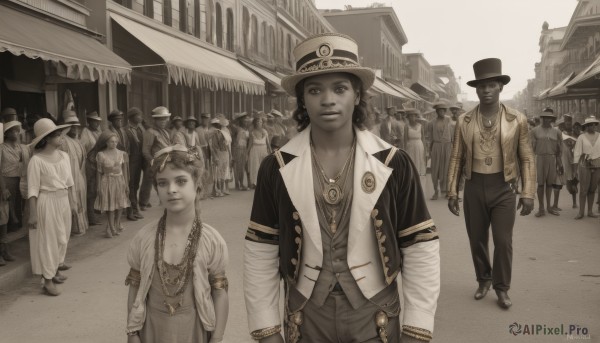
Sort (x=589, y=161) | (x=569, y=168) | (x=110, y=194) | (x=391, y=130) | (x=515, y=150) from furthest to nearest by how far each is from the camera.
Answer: (x=391, y=130) → (x=569, y=168) → (x=589, y=161) → (x=110, y=194) → (x=515, y=150)

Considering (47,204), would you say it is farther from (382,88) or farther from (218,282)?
(382,88)

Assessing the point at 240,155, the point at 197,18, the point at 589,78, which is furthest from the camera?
the point at 197,18

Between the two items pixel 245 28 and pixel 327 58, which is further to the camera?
pixel 245 28

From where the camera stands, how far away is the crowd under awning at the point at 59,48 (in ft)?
25.3

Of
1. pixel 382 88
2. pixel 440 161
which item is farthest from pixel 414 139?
pixel 382 88

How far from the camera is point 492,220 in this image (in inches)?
213

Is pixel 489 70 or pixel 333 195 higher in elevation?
pixel 489 70

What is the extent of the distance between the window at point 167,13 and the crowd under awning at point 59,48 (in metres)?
6.43

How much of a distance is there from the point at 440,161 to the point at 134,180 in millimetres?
6595

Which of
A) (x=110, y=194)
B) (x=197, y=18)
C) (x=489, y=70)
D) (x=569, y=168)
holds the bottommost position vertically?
(x=110, y=194)

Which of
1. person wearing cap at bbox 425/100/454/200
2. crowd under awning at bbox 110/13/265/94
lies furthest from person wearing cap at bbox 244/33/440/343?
crowd under awning at bbox 110/13/265/94

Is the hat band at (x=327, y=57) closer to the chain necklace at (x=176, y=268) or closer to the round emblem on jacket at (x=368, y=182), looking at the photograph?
the round emblem on jacket at (x=368, y=182)

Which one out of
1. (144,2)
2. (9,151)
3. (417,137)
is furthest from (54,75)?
(417,137)

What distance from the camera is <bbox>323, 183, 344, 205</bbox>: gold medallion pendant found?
230 centimetres
